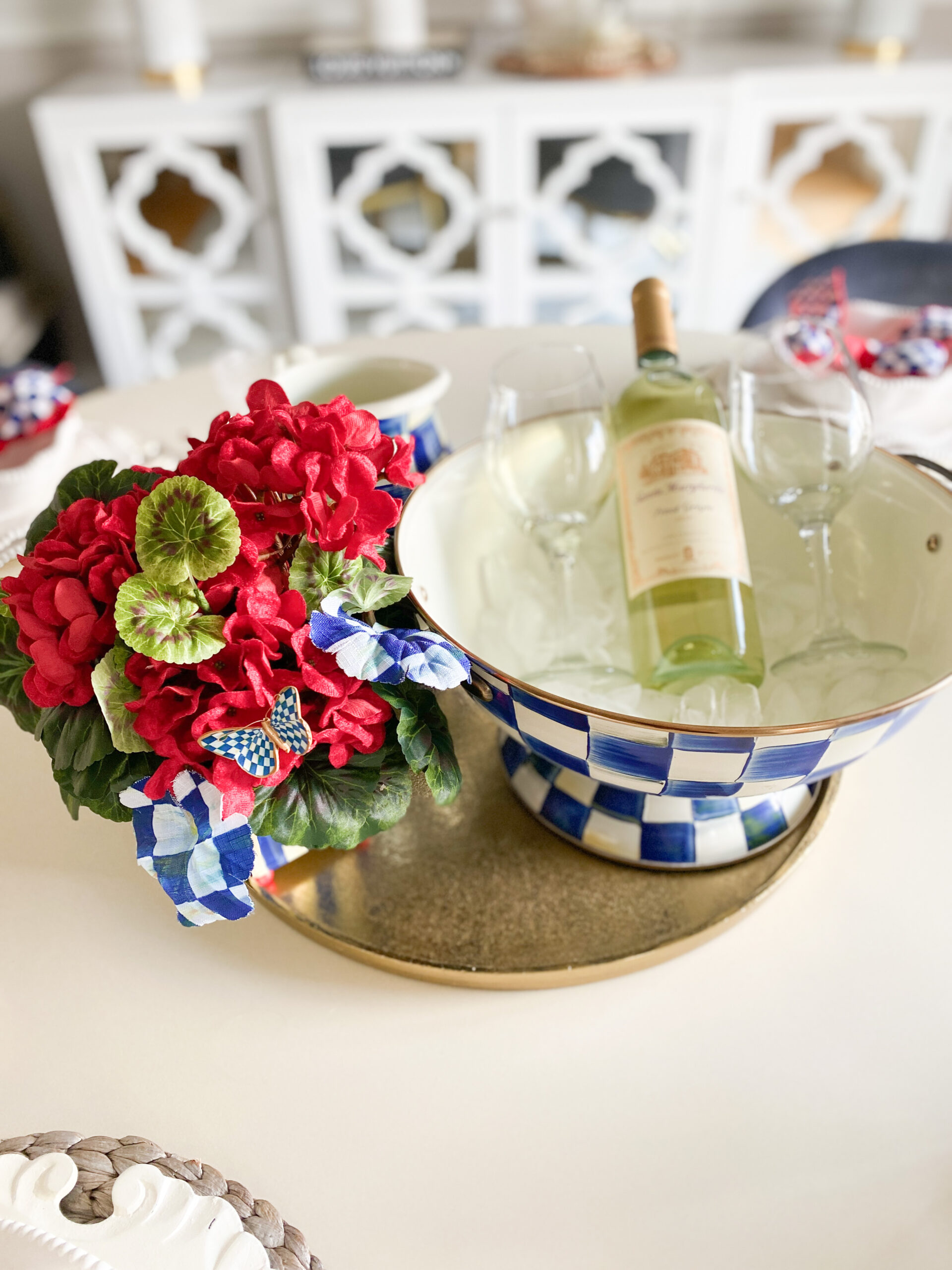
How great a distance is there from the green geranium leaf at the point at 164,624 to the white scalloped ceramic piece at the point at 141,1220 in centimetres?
20

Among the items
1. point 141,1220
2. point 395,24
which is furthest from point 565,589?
point 395,24

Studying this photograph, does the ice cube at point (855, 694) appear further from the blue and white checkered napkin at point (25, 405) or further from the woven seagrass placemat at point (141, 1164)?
the blue and white checkered napkin at point (25, 405)

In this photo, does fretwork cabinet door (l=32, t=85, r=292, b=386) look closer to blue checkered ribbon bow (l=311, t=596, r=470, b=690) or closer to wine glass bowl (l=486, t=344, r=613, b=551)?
wine glass bowl (l=486, t=344, r=613, b=551)

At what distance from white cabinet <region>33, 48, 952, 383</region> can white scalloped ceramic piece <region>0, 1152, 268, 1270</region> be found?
66.1 inches

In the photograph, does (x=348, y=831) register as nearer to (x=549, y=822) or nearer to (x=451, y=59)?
(x=549, y=822)

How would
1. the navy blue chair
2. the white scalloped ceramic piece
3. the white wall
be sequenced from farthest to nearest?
the white wall < the navy blue chair < the white scalloped ceramic piece

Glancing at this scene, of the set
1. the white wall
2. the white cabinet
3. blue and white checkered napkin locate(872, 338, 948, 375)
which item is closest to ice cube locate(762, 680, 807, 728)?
blue and white checkered napkin locate(872, 338, 948, 375)

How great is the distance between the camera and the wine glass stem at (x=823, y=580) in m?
0.52

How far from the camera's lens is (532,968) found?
437 mm

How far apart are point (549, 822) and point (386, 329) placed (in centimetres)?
157

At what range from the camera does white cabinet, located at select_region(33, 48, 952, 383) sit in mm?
1604

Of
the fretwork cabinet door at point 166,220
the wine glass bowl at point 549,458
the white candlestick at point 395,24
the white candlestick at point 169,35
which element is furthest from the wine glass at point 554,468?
the white candlestick at point 169,35

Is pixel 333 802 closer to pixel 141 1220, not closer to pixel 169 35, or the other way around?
pixel 141 1220

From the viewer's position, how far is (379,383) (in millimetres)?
642
